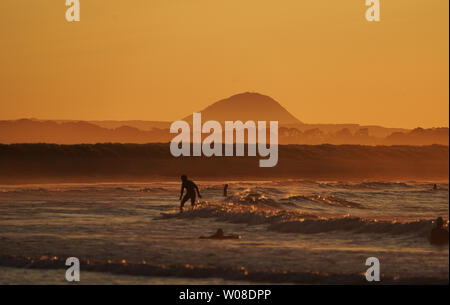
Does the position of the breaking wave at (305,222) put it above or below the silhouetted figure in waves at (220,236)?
above

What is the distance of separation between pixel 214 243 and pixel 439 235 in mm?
6208

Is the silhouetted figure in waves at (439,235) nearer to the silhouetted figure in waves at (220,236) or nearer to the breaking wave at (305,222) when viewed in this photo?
the breaking wave at (305,222)

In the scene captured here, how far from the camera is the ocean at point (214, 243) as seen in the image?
18562 millimetres

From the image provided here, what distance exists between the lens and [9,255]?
21.3 metres

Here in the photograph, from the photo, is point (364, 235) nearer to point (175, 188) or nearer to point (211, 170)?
point (175, 188)

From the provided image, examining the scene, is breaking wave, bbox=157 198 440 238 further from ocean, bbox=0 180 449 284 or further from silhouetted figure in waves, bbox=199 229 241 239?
silhouetted figure in waves, bbox=199 229 241 239

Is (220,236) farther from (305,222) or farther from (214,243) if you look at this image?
(305,222)

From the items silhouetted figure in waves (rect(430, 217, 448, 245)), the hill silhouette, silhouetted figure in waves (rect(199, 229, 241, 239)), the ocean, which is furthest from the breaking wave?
the hill silhouette

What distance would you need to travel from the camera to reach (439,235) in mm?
22281

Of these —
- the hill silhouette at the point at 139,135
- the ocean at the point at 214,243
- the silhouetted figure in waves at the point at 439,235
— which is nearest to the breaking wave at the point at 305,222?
the ocean at the point at 214,243

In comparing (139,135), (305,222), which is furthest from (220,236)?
(139,135)

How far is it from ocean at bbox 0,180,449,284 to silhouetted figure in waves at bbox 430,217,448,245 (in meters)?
0.27

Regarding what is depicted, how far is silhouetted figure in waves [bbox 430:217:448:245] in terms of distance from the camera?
2211cm

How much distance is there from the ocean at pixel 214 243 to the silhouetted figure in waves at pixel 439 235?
0.89 ft
